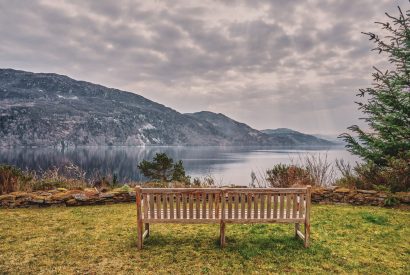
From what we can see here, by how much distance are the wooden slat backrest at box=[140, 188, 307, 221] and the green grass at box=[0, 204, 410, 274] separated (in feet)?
1.73

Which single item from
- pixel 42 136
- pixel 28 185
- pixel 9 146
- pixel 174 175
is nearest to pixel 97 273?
pixel 28 185

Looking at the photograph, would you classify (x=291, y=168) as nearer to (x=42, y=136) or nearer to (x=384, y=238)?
(x=384, y=238)

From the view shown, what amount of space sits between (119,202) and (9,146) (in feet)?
618

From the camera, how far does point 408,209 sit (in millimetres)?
8086

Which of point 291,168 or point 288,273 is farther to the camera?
point 291,168

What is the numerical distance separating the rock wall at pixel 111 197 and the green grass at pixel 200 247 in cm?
102

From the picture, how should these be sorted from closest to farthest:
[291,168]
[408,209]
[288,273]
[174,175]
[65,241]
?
[288,273] → [65,241] → [408,209] → [291,168] → [174,175]

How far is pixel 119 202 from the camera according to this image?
9492mm

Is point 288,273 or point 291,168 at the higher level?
point 291,168

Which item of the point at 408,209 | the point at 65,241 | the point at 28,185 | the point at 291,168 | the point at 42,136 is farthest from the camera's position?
the point at 42,136

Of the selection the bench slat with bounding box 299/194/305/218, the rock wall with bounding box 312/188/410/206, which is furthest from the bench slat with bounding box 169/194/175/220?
the rock wall with bounding box 312/188/410/206

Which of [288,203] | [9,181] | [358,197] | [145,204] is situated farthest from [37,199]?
[358,197]

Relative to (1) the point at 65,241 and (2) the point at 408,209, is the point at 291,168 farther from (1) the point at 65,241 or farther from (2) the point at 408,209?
(1) the point at 65,241

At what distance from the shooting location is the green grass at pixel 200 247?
4.50 meters
